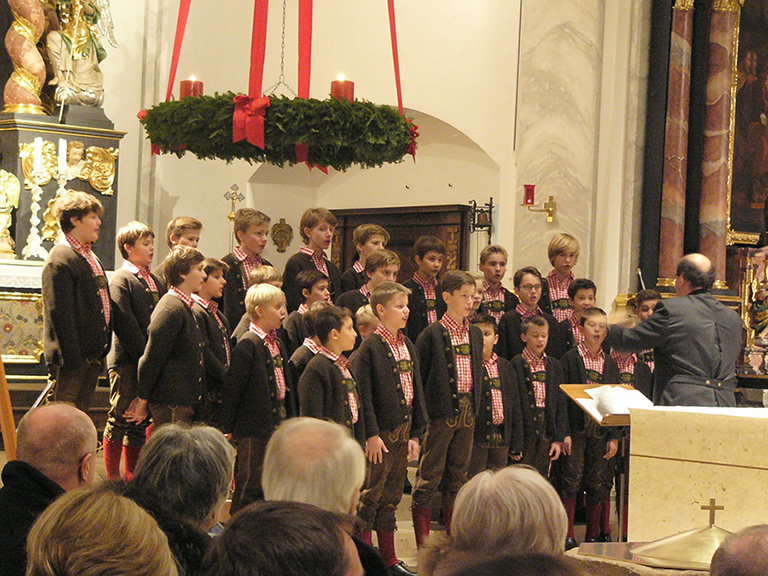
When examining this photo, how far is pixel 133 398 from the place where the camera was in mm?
4969

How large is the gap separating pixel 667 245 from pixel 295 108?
4848mm

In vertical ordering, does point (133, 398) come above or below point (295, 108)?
below

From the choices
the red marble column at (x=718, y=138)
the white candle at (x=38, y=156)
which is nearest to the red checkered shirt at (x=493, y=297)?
the red marble column at (x=718, y=138)

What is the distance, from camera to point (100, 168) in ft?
23.5

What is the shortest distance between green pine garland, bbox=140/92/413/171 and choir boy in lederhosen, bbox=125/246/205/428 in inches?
21.4

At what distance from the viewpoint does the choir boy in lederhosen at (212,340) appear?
496cm

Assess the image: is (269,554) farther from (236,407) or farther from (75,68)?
(75,68)

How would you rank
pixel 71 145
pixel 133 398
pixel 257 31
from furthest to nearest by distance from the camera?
pixel 71 145
pixel 133 398
pixel 257 31

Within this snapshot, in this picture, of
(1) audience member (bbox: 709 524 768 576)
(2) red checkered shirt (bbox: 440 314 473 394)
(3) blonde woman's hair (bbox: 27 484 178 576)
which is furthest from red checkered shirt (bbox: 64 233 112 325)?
(1) audience member (bbox: 709 524 768 576)

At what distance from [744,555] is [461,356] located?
134 inches

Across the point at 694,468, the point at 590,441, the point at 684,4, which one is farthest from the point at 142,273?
the point at 684,4

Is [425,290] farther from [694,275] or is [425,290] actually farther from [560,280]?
[694,275]

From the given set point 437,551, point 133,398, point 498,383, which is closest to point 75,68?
point 133,398

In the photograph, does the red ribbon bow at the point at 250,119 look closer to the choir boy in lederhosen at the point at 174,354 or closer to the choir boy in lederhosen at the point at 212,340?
the choir boy in lederhosen at the point at 174,354
